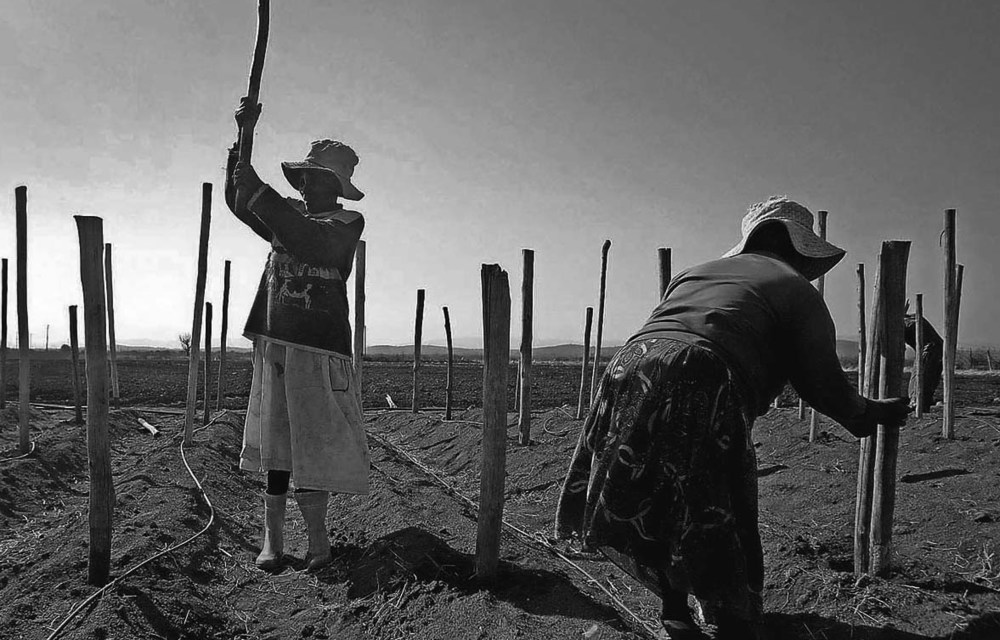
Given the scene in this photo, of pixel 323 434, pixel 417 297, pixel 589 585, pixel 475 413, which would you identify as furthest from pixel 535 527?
pixel 417 297

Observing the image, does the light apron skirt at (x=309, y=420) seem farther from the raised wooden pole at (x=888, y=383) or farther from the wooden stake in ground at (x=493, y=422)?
the raised wooden pole at (x=888, y=383)

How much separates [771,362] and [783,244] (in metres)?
0.47

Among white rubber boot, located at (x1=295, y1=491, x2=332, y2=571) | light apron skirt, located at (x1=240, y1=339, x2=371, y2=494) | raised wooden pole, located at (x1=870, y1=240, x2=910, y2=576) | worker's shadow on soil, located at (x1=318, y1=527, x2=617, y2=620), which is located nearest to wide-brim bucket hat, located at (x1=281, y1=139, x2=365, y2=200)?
light apron skirt, located at (x1=240, y1=339, x2=371, y2=494)

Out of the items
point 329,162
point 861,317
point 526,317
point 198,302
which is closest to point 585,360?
point 526,317

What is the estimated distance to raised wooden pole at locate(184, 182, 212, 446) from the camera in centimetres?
718

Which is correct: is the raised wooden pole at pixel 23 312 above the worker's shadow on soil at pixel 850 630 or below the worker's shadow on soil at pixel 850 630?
above

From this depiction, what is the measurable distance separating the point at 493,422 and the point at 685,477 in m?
1.34

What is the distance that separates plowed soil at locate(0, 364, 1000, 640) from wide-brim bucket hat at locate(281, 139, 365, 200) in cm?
199

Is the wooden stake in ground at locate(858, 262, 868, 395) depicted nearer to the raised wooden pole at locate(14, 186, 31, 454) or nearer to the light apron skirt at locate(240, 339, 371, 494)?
the light apron skirt at locate(240, 339, 371, 494)

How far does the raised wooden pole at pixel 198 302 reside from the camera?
718 cm

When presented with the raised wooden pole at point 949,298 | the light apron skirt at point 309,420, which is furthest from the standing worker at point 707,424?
the raised wooden pole at point 949,298

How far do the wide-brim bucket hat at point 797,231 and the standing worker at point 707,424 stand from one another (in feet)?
0.44

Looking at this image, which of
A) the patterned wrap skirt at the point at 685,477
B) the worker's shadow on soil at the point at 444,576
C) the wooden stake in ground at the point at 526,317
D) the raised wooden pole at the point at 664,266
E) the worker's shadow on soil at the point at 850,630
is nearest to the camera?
the patterned wrap skirt at the point at 685,477

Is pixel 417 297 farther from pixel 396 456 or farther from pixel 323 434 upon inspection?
pixel 323 434
